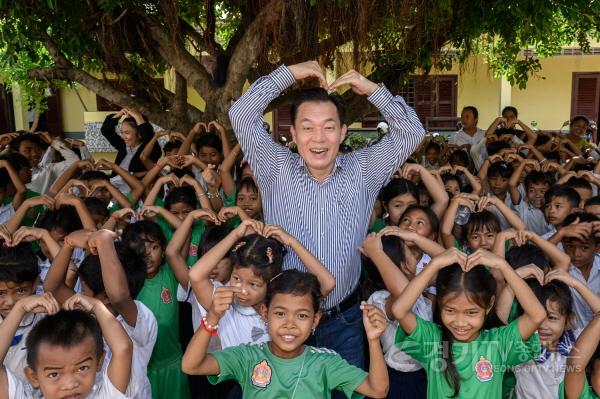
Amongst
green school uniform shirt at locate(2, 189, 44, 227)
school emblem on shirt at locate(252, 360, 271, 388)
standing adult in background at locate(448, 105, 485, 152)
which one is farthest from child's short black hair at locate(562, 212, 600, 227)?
green school uniform shirt at locate(2, 189, 44, 227)

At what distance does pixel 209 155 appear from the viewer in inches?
183

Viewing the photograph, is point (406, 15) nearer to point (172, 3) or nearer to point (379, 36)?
point (379, 36)

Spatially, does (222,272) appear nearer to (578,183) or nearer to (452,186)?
(452,186)

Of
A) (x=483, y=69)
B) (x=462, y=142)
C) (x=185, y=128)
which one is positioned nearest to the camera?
(x=185, y=128)

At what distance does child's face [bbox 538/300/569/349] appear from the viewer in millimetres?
2320

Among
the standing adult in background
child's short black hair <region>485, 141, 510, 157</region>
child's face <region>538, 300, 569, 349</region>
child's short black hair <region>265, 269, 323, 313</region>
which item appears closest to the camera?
child's short black hair <region>265, 269, 323, 313</region>

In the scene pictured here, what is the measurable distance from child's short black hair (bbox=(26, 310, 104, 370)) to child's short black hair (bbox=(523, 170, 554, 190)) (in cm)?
354

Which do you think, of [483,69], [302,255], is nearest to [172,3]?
[302,255]

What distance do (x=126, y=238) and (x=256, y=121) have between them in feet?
3.42

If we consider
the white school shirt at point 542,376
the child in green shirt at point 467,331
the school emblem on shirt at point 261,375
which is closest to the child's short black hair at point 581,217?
the white school shirt at point 542,376

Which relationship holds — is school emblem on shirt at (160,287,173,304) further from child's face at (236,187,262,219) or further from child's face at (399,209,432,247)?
child's face at (399,209,432,247)

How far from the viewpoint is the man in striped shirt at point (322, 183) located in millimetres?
2207

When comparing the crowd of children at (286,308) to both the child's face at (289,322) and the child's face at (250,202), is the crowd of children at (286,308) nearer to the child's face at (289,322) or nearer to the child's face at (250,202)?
the child's face at (289,322)

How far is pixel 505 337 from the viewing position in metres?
2.10
